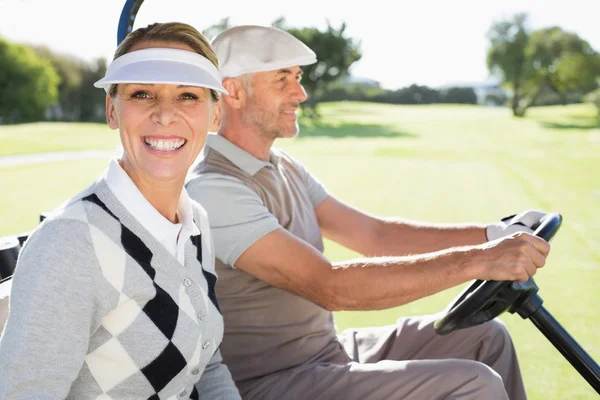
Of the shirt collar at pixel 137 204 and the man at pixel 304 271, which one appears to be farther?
the man at pixel 304 271

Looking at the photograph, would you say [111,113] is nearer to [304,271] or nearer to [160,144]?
[160,144]

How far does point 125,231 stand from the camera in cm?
111

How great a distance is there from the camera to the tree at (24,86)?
3341 centimetres

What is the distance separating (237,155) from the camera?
A: 1813mm

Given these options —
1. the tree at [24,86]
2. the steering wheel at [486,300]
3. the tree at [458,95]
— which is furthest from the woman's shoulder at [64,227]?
the tree at [458,95]

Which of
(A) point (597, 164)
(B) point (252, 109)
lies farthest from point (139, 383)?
(A) point (597, 164)

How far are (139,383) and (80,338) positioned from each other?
0.16 m

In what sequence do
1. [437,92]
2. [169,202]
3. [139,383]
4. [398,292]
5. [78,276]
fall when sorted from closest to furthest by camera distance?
[78,276] < [139,383] < [169,202] < [398,292] < [437,92]

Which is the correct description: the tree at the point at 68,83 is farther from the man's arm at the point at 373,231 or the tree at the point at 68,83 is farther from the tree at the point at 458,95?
the man's arm at the point at 373,231

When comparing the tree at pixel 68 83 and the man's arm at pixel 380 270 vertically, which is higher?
the man's arm at pixel 380 270

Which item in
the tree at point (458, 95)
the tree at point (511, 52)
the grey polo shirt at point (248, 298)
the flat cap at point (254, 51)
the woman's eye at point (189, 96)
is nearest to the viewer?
the woman's eye at point (189, 96)

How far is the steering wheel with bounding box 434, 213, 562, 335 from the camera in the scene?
4.84 ft

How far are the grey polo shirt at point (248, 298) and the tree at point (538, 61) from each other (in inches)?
1455

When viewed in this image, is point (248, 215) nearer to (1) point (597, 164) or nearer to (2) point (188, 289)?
(2) point (188, 289)
